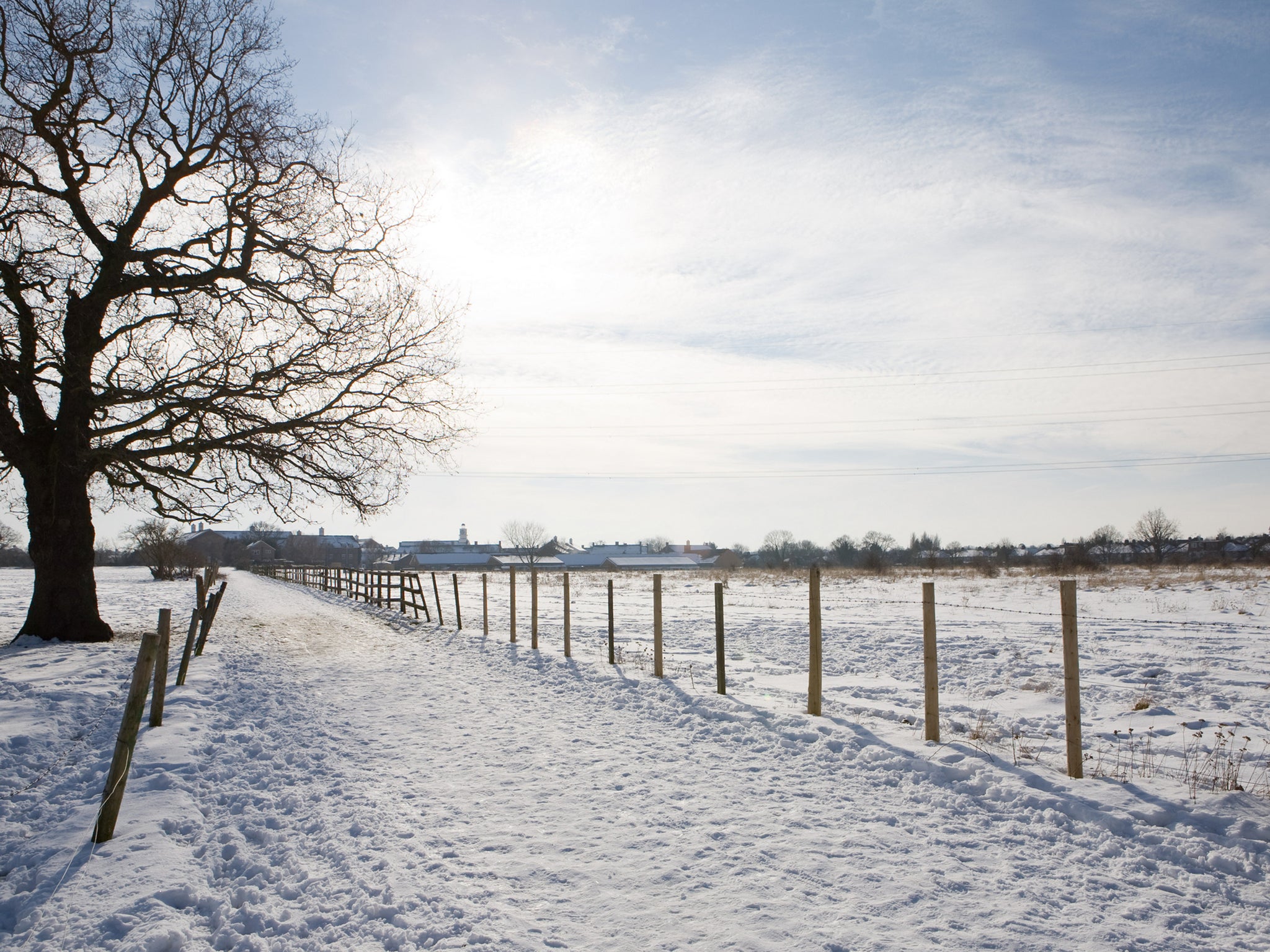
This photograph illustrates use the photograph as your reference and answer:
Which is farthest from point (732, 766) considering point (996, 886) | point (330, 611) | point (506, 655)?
point (330, 611)

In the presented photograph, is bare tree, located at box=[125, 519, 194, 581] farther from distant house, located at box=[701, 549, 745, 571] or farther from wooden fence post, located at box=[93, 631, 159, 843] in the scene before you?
distant house, located at box=[701, 549, 745, 571]

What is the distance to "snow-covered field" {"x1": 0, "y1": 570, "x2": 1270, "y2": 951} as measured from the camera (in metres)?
3.83

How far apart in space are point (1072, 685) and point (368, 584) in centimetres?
2731

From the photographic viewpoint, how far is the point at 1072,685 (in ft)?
Result: 20.3

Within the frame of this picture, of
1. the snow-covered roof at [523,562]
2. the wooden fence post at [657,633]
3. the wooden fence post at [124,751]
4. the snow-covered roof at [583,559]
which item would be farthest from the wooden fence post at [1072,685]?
the snow-covered roof at [583,559]

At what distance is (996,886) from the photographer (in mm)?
4199

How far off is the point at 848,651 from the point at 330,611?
18631mm

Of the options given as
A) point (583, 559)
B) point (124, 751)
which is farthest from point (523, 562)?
point (124, 751)

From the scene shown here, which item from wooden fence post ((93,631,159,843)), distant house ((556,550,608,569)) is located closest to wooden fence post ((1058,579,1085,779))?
wooden fence post ((93,631,159,843))

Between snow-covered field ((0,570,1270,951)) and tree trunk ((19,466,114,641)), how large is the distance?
2.37 meters

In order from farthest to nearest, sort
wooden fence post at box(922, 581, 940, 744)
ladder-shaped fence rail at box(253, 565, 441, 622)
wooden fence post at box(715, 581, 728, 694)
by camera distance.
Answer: ladder-shaped fence rail at box(253, 565, 441, 622), wooden fence post at box(715, 581, 728, 694), wooden fence post at box(922, 581, 940, 744)

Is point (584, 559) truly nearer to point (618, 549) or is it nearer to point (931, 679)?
point (618, 549)

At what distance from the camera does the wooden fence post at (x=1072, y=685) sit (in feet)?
19.8

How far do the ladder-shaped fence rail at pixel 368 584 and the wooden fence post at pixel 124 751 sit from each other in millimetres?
13523
